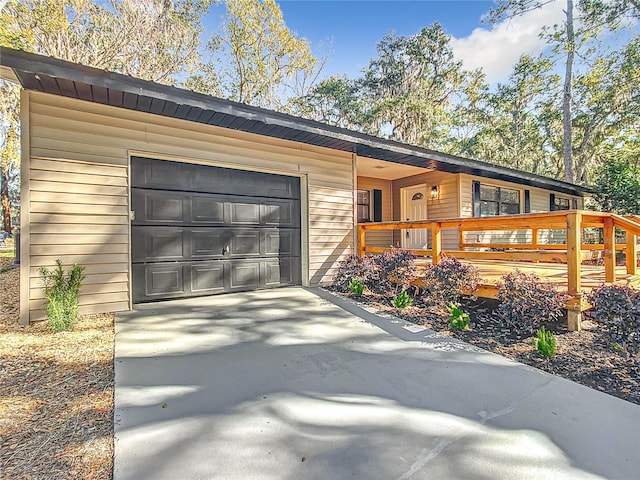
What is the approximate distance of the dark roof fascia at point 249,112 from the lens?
3.17 meters

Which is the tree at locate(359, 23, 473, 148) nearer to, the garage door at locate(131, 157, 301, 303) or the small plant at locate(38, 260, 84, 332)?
the garage door at locate(131, 157, 301, 303)

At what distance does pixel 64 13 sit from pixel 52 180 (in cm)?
864

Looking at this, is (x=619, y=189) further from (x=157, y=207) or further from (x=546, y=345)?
(x=157, y=207)

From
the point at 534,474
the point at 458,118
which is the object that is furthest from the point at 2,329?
the point at 458,118

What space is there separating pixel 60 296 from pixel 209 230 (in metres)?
2.10

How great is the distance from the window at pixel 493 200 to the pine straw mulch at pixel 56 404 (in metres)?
8.72

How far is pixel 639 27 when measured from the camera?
12727 millimetres

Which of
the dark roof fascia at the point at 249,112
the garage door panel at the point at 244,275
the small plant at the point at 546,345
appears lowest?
the small plant at the point at 546,345

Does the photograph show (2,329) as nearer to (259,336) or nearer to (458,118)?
(259,336)

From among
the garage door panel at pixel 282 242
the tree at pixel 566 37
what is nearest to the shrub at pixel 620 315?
the garage door panel at pixel 282 242

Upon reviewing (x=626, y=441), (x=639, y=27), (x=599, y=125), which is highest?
(x=639, y=27)

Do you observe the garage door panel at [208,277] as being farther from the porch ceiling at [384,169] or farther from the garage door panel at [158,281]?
the porch ceiling at [384,169]

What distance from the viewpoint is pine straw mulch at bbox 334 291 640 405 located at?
7.84 feet

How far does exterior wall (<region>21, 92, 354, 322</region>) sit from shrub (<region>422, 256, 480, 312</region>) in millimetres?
3537
